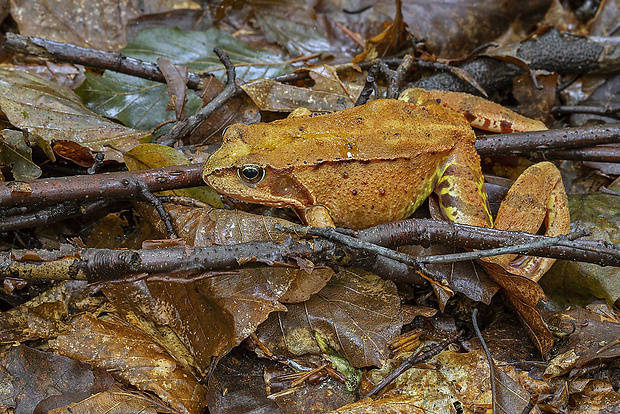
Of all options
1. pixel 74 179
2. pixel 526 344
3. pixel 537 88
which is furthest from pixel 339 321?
pixel 537 88

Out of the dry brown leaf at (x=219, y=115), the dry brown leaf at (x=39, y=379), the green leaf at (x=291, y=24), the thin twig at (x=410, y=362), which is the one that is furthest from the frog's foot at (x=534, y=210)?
the dry brown leaf at (x=39, y=379)

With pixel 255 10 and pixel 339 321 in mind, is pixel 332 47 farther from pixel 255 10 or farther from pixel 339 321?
pixel 339 321

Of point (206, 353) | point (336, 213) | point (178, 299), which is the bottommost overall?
point (206, 353)

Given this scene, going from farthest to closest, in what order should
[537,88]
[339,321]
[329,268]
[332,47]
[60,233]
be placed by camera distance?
[332,47] → [537,88] → [60,233] → [339,321] → [329,268]

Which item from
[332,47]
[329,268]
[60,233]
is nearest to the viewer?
[329,268]

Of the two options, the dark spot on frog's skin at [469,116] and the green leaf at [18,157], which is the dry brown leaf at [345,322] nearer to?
the dark spot on frog's skin at [469,116]

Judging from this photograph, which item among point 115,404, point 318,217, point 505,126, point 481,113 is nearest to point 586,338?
point 505,126

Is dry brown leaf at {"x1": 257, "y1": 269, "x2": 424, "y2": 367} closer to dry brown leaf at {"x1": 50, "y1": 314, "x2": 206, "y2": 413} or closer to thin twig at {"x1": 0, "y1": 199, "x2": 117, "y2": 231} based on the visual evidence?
dry brown leaf at {"x1": 50, "y1": 314, "x2": 206, "y2": 413}

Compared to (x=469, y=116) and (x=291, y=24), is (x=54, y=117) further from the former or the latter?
(x=469, y=116)

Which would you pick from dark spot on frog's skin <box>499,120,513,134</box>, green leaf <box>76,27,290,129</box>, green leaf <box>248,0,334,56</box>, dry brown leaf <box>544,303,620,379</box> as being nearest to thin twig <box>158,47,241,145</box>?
green leaf <box>76,27,290,129</box>
